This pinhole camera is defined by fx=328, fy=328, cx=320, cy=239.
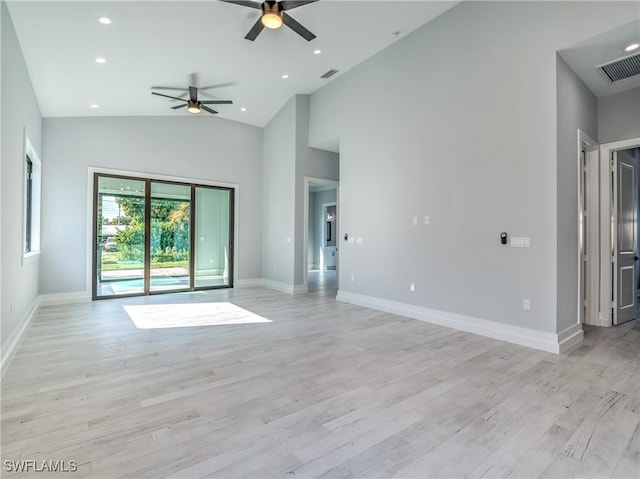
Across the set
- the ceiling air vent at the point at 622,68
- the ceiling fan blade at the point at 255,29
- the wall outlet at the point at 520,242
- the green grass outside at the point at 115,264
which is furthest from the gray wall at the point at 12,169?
the ceiling air vent at the point at 622,68

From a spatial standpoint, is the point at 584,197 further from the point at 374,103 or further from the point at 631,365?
the point at 374,103

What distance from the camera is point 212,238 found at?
303 inches

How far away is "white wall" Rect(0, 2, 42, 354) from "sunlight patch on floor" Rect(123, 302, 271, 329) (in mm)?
1375

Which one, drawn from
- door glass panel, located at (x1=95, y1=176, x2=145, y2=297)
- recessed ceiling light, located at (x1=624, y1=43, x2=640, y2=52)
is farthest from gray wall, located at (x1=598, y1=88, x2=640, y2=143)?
door glass panel, located at (x1=95, y1=176, x2=145, y2=297)

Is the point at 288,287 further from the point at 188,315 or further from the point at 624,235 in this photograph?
the point at 624,235

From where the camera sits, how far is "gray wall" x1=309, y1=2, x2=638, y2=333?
3.65 meters

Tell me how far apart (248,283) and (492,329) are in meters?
5.59

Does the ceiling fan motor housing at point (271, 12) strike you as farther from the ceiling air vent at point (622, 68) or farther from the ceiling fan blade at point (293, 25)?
the ceiling air vent at point (622, 68)

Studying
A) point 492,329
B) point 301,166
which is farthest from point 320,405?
point 301,166

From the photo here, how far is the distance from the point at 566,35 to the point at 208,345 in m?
5.13

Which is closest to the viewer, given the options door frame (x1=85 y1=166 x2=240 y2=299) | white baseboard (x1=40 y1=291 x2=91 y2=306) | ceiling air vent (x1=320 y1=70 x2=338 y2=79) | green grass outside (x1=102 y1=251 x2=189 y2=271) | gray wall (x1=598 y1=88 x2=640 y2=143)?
gray wall (x1=598 y1=88 x2=640 y2=143)

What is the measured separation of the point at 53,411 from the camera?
7.45ft

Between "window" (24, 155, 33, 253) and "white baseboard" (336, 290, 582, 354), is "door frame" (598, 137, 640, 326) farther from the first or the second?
"window" (24, 155, 33, 253)

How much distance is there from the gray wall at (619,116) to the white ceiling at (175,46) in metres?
2.59
